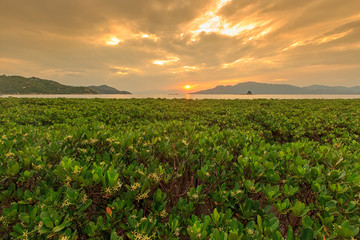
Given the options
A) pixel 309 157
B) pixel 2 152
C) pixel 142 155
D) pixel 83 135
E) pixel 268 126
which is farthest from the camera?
pixel 268 126

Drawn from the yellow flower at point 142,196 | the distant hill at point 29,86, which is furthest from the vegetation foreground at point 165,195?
the distant hill at point 29,86

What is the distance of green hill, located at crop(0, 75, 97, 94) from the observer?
2948 inches

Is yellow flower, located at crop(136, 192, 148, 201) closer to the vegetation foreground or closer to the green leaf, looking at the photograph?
the vegetation foreground

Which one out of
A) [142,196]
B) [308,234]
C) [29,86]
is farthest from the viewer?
[29,86]

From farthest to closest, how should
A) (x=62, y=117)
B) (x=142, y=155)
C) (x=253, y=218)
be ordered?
(x=62, y=117) < (x=142, y=155) < (x=253, y=218)

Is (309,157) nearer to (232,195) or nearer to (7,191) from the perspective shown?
(232,195)

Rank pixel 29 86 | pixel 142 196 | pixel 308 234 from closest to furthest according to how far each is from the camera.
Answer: pixel 308 234 < pixel 142 196 < pixel 29 86

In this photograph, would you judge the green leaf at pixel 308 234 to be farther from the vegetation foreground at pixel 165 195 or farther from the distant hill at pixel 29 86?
the distant hill at pixel 29 86

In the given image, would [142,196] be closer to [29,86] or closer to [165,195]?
[165,195]

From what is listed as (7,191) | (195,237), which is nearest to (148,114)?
(7,191)

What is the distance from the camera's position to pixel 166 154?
2.67 metres

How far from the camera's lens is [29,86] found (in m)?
77.6

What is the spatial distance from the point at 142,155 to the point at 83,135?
107 centimetres

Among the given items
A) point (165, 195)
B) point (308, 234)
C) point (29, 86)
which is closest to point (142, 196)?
point (165, 195)
